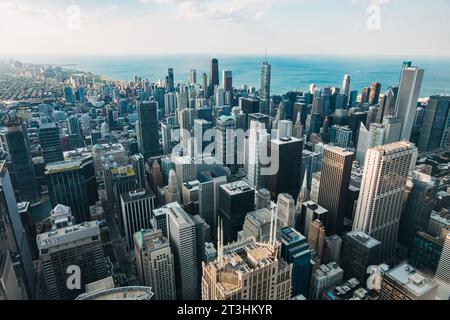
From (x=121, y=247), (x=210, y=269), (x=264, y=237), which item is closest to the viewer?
(x=210, y=269)

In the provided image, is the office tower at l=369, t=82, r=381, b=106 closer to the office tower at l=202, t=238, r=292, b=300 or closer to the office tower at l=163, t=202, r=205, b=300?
the office tower at l=163, t=202, r=205, b=300

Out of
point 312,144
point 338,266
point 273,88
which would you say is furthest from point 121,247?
point 273,88

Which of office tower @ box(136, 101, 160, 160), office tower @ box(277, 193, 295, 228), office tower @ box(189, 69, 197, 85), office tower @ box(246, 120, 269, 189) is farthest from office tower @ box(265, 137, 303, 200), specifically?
office tower @ box(189, 69, 197, 85)

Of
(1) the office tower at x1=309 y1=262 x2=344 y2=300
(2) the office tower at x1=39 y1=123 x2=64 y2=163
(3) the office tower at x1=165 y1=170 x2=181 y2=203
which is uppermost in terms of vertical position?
(2) the office tower at x1=39 y1=123 x2=64 y2=163

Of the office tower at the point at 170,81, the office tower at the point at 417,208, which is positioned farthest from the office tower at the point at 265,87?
the office tower at the point at 417,208

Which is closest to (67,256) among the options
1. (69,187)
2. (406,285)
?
(69,187)

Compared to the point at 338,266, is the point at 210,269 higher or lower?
higher
